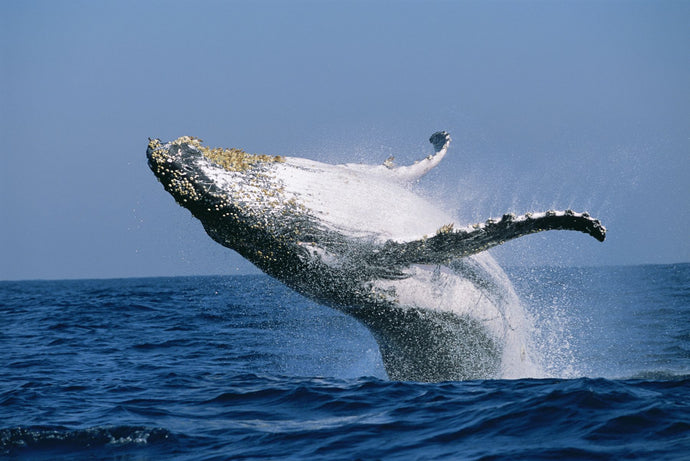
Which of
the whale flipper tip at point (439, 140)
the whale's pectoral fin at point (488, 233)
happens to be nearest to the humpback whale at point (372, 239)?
the whale's pectoral fin at point (488, 233)

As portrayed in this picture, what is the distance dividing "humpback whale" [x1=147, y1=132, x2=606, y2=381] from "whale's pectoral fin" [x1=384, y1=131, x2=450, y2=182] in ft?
0.07

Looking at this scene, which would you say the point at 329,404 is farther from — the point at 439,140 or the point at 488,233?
the point at 439,140

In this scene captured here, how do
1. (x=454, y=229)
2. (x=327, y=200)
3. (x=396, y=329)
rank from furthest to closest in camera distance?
(x=396, y=329) < (x=327, y=200) < (x=454, y=229)

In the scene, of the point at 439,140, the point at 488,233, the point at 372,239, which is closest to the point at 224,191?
the point at 372,239

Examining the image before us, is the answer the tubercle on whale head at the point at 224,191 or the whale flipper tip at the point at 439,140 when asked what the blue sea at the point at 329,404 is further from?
the whale flipper tip at the point at 439,140

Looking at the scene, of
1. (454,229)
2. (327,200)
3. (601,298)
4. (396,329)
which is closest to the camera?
(454,229)

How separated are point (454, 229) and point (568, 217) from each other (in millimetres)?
1144

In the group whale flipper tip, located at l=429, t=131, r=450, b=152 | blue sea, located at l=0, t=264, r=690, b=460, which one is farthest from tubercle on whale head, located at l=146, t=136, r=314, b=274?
whale flipper tip, located at l=429, t=131, r=450, b=152

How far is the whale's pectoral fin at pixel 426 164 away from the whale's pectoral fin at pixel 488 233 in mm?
1455

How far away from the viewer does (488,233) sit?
24.3 feet

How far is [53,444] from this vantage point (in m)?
7.58

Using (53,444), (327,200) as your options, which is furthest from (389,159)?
(53,444)

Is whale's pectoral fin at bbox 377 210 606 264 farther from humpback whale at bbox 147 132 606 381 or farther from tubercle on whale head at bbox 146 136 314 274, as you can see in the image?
tubercle on whale head at bbox 146 136 314 274

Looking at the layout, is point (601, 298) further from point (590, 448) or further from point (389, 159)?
point (590, 448)
